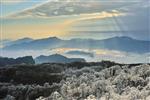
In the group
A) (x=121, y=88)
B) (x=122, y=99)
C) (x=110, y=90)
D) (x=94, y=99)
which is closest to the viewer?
(x=122, y=99)

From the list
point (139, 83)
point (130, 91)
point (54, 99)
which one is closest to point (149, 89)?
point (130, 91)

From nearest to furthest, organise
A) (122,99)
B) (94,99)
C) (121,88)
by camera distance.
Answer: (122,99) < (94,99) < (121,88)

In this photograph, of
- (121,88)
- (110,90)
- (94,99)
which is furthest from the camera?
(121,88)

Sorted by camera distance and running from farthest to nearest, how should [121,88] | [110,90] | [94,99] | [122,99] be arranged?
[121,88], [110,90], [94,99], [122,99]

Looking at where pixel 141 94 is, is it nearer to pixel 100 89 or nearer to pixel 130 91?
pixel 130 91

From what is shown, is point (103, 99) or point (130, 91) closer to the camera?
point (103, 99)

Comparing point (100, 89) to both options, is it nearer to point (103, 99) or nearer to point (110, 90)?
point (110, 90)

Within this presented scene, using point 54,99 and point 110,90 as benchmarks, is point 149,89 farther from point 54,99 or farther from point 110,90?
point 54,99

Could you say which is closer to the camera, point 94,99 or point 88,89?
point 94,99

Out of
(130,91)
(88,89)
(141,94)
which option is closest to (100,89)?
(88,89)
